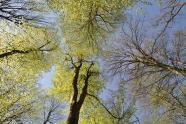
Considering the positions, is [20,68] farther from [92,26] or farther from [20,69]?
[92,26]

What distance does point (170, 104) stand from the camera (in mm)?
6035

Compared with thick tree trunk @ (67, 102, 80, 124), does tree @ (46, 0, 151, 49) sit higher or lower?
higher

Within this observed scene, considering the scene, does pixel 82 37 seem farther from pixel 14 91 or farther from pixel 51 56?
pixel 14 91

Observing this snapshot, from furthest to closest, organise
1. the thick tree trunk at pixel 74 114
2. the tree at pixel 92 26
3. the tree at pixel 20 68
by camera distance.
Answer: the tree at pixel 92 26, the tree at pixel 20 68, the thick tree trunk at pixel 74 114

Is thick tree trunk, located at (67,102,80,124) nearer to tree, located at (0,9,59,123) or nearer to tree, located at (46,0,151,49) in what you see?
tree, located at (0,9,59,123)

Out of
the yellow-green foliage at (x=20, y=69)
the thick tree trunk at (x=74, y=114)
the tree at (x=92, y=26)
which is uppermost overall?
the tree at (x=92, y=26)

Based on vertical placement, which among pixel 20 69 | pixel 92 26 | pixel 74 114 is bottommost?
pixel 74 114

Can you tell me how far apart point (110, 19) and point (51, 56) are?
5.53 metres

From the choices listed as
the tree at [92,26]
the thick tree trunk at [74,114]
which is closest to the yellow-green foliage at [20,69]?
A: the tree at [92,26]

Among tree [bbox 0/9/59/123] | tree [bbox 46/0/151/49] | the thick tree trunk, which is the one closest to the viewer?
the thick tree trunk

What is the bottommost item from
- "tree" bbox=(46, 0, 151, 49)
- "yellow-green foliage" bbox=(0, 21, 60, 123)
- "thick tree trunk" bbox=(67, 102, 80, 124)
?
"thick tree trunk" bbox=(67, 102, 80, 124)

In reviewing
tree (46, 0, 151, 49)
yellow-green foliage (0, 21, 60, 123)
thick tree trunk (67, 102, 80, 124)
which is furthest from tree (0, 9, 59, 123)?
thick tree trunk (67, 102, 80, 124)

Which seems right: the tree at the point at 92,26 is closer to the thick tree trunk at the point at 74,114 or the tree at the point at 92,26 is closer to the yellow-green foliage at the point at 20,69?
the yellow-green foliage at the point at 20,69

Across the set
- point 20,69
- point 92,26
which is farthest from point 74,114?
point 92,26
